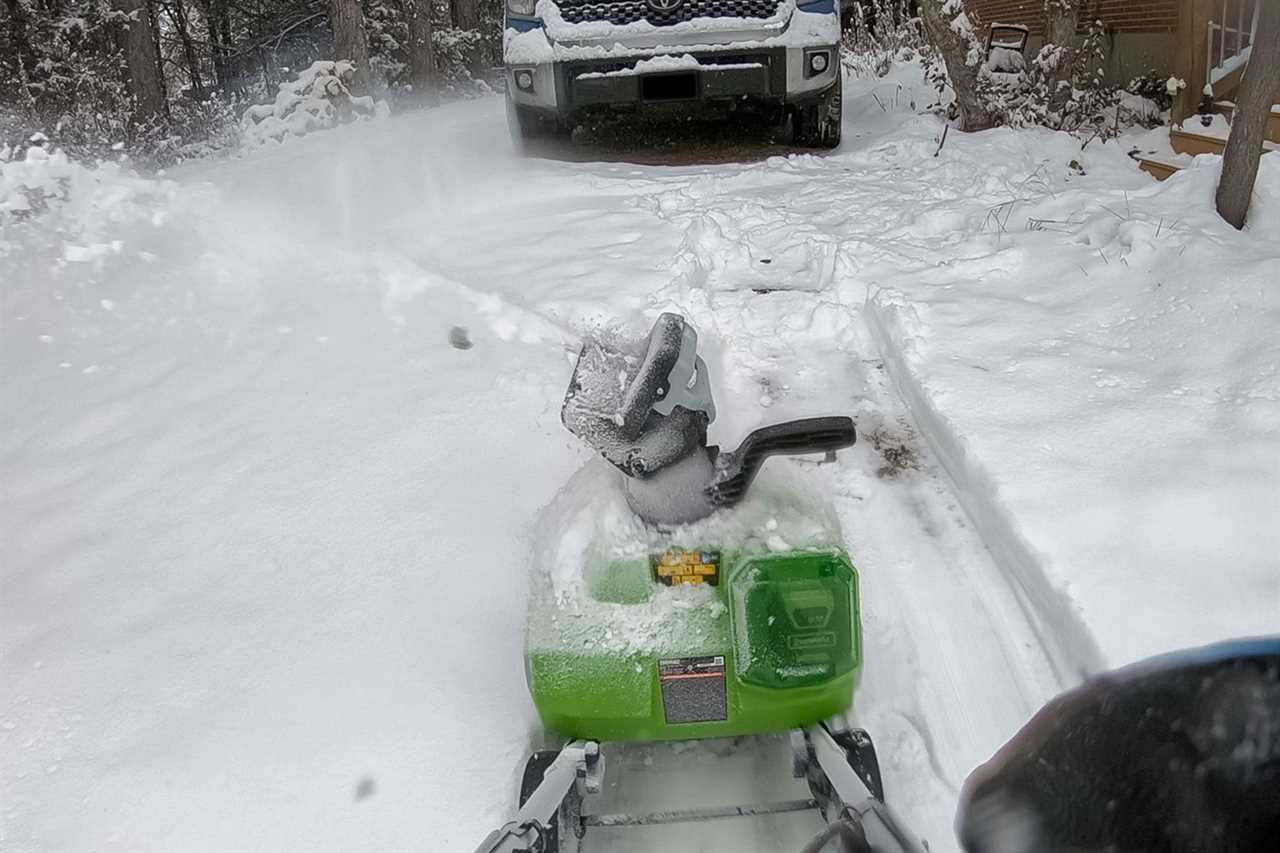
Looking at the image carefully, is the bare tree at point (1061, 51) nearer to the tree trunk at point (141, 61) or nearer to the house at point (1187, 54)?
the house at point (1187, 54)

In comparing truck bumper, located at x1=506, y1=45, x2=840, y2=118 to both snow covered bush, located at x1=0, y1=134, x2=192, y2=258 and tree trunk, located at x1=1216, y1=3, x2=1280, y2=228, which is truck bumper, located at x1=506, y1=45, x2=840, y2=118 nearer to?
snow covered bush, located at x1=0, y1=134, x2=192, y2=258

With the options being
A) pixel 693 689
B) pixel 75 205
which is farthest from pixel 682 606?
pixel 75 205

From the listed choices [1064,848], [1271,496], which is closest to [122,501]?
[1064,848]

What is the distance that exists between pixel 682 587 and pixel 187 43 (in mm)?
21926

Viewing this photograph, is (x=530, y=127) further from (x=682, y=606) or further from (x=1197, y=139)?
(x=682, y=606)

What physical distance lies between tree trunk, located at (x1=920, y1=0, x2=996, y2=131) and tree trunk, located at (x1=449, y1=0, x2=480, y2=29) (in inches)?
621

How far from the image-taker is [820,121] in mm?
7293

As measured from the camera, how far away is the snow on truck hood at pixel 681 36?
22.0ft

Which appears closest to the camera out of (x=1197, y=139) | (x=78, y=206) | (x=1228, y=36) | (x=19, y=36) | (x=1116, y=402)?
(x=1116, y=402)

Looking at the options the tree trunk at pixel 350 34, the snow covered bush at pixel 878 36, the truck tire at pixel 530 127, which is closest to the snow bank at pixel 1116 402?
the truck tire at pixel 530 127

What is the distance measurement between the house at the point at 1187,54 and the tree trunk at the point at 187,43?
16.9m

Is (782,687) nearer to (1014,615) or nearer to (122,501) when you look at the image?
(1014,615)

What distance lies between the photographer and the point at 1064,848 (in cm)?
72

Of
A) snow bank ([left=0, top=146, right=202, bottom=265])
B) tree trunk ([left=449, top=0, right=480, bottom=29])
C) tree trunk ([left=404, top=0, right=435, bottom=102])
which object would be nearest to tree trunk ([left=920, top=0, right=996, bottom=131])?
snow bank ([left=0, top=146, right=202, bottom=265])
